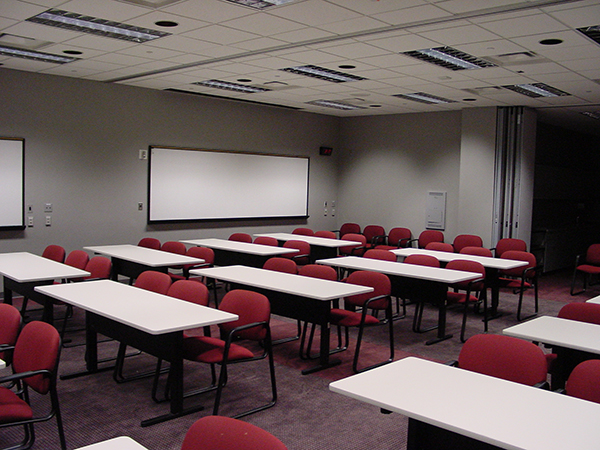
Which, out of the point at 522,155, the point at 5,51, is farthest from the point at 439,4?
the point at 522,155

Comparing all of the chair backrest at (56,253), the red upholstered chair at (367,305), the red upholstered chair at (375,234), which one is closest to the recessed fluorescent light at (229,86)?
the chair backrest at (56,253)

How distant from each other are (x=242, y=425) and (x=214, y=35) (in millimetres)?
4425

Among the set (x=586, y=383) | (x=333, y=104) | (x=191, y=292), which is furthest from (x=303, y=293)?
(x=333, y=104)

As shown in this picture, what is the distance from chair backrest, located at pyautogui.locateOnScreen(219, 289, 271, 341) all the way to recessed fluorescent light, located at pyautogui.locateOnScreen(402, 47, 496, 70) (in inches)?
130

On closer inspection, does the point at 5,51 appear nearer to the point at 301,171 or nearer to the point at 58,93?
the point at 58,93

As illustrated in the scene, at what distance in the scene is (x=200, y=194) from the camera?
31.1 feet

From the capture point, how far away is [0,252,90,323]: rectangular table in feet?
16.0

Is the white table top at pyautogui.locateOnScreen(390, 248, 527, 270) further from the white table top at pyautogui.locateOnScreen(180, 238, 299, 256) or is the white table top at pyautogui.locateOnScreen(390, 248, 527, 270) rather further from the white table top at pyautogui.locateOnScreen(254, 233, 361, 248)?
the white table top at pyautogui.locateOnScreen(180, 238, 299, 256)

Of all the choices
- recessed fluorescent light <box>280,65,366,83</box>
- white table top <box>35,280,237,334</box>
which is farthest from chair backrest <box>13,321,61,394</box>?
recessed fluorescent light <box>280,65,366,83</box>

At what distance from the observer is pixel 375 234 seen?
10992mm

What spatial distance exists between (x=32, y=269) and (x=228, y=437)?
4.40 metres

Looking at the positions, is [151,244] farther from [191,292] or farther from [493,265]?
[493,265]

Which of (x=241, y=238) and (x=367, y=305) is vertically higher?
(x=241, y=238)

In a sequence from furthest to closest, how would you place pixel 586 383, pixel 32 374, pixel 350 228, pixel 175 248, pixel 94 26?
pixel 350 228 < pixel 175 248 < pixel 94 26 < pixel 32 374 < pixel 586 383
